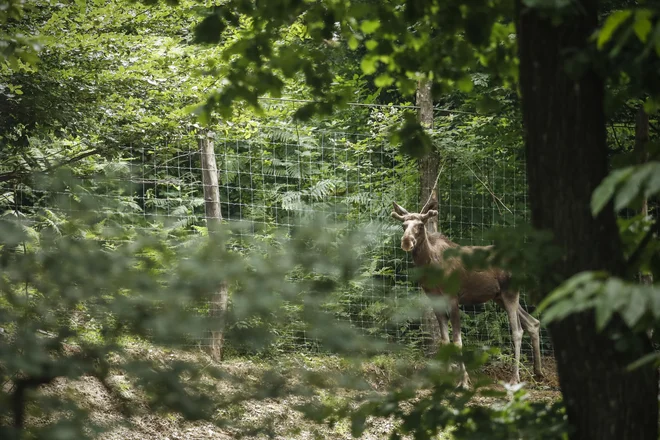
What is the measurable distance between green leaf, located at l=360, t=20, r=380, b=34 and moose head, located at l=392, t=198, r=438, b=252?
4.93m

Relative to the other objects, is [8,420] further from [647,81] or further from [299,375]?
[647,81]

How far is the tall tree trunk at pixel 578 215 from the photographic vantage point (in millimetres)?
2215

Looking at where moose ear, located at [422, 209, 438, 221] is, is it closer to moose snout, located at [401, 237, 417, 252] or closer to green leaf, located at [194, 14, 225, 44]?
moose snout, located at [401, 237, 417, 252]

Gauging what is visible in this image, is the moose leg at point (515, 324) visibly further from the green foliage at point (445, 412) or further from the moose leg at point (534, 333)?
the green foliage at point (445, 412)

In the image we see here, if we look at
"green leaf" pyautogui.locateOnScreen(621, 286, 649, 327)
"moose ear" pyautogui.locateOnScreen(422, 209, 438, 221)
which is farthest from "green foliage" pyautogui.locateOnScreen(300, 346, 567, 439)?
"moose ear" pyautogui.locateOnScreen(422, 209, 438, 221)

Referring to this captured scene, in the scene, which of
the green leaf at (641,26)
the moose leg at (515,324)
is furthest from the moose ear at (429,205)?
the green leaf at (641,26)

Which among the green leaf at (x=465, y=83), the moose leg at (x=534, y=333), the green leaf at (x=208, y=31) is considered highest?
the green leaf at (x=208, y=31)

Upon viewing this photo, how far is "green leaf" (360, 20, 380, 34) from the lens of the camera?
2812 millimetres

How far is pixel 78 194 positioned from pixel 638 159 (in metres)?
1.64

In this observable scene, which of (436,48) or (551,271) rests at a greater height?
(436,48)

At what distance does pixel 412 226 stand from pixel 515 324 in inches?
61.0

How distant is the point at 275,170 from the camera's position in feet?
28.9

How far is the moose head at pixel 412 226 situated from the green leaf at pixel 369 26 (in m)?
4.93

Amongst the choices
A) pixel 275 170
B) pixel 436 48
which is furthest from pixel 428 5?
pixel 275 170
